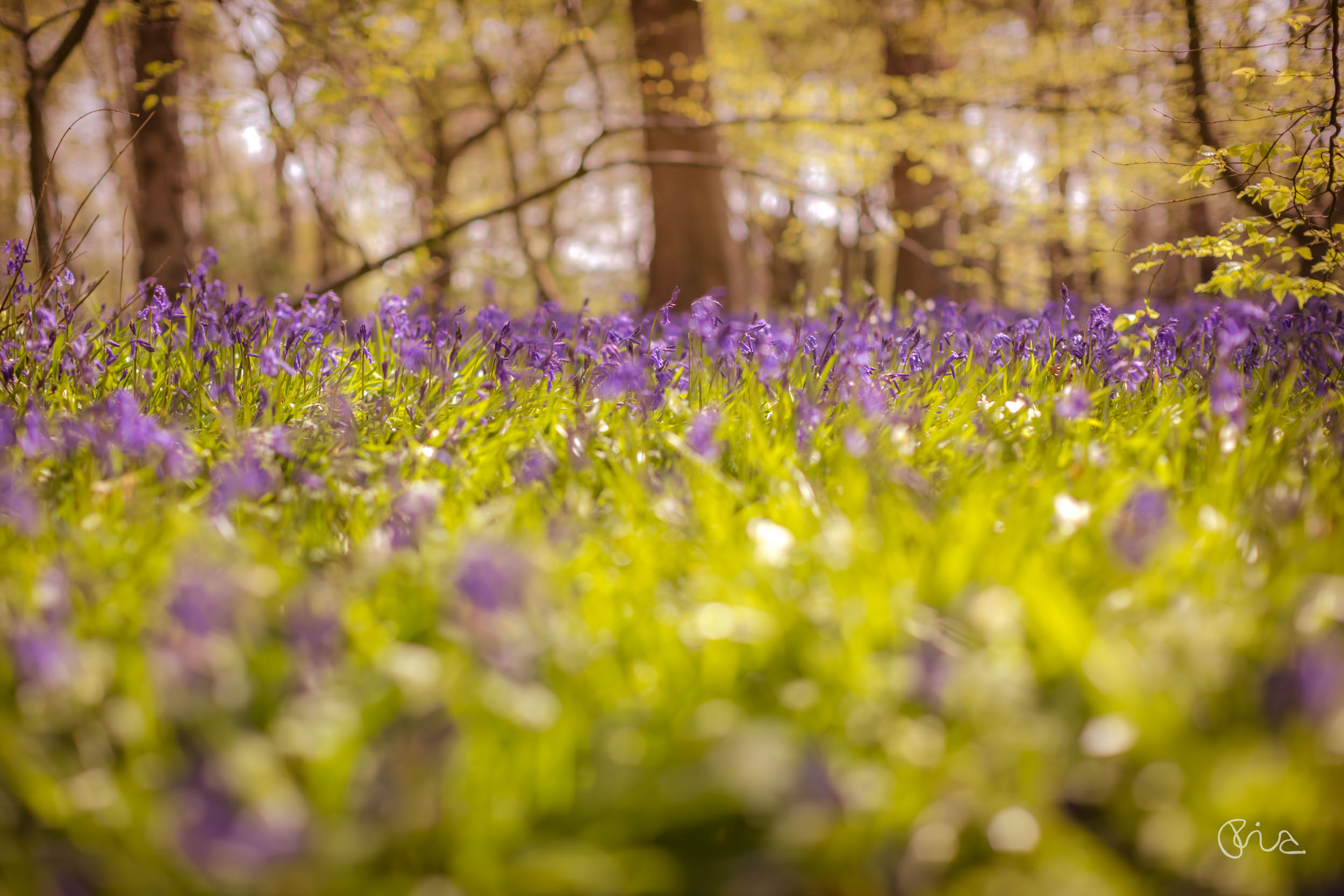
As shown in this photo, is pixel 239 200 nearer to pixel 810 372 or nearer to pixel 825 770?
pixel 810 372

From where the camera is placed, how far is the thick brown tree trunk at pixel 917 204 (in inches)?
380

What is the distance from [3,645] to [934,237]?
11.1 meters

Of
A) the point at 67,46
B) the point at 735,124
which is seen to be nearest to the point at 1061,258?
the point at 735,124

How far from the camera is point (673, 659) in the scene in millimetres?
1332

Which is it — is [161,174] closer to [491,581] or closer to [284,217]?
[491,581]

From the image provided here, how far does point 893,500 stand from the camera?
6.12 ft

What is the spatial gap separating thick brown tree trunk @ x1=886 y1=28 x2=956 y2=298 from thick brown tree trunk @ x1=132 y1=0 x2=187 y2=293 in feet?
24.2

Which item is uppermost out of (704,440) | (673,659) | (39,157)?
(39,157)

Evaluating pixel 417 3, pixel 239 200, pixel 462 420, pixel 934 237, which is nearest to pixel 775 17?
pixel 934 237

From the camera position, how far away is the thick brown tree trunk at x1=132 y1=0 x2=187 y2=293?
20.1 ft

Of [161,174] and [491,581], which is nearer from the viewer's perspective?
[491,581]

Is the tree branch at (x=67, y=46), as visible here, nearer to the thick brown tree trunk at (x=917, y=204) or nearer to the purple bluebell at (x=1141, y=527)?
the purple bluebell at (x=1141, y=527)
